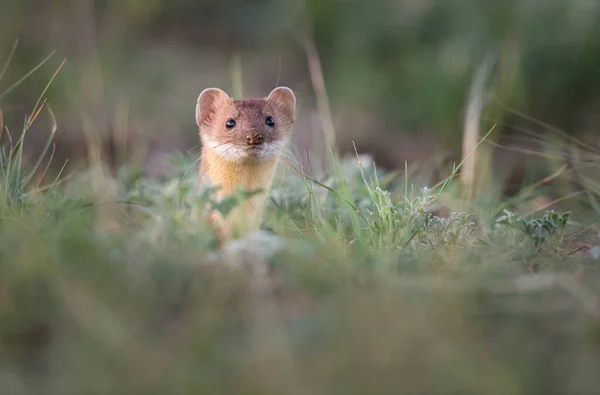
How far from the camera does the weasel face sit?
4762mm

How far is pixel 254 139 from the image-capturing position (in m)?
4.74

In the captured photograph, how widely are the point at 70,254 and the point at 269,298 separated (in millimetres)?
741

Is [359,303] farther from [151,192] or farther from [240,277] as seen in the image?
[151,192]

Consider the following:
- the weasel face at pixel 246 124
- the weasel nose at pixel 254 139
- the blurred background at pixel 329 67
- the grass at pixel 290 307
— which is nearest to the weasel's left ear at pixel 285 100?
the weasel face at pixel 246 124

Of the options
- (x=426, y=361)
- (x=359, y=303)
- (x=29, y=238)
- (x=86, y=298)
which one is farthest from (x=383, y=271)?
(x=29, y=238)

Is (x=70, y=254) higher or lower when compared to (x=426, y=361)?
higher

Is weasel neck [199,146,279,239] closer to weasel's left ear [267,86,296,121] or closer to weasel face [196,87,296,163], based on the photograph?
weasel face [196,87,296,163]

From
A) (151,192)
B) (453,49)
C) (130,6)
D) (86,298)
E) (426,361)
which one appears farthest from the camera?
(130,6)

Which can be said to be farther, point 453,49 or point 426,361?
point 453,49

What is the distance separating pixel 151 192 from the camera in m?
4.25

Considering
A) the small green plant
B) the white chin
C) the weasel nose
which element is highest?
the weasel nose

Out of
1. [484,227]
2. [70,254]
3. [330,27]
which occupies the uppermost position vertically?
[330,27]

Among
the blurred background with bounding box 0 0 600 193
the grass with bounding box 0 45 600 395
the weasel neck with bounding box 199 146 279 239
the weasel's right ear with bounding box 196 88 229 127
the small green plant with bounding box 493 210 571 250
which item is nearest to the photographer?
the grass with bounding box 0 45 600 395

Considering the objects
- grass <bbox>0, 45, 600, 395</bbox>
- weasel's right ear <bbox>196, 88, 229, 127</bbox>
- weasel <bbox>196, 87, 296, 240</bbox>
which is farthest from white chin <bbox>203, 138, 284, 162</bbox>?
grass <bbox>0, 45, 600, 395</bbox>
